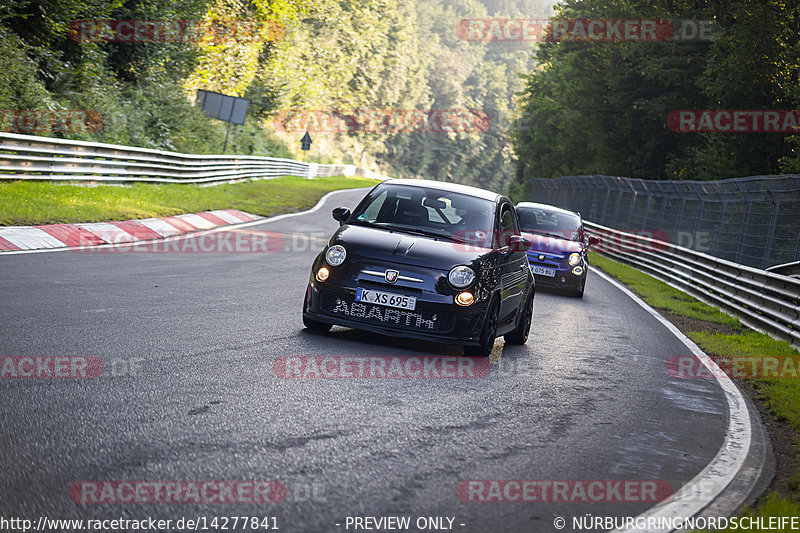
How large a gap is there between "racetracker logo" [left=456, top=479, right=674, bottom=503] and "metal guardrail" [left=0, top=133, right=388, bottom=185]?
1444cm

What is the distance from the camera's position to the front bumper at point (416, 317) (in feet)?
26.7

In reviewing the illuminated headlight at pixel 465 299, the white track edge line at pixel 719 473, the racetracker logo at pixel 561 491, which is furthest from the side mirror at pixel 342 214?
the racetracker logo at pixel 561 491

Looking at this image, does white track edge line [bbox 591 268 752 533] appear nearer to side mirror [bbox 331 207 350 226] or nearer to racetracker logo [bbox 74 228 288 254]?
side mirror [bbox 331 207 350 226]

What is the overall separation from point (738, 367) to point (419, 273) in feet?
14.0

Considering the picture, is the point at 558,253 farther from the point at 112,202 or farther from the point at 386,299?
the point at 112,202

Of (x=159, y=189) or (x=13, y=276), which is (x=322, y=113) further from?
(x=13, y=276)

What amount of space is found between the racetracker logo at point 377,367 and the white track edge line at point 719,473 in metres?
2.09

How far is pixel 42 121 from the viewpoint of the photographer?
22062 mm

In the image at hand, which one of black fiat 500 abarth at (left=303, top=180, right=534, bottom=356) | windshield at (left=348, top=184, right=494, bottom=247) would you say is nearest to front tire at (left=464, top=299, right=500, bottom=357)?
black fiat 500 abarth at (left=303, top=180, right=534, bottom=356)

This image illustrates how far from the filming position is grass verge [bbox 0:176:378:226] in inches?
609

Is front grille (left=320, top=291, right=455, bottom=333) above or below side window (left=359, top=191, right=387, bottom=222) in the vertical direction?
below

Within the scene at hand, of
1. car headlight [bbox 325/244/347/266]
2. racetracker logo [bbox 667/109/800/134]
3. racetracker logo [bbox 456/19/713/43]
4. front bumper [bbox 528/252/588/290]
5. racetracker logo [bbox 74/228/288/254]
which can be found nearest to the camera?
car headlight [bbox 325/244/347/266]

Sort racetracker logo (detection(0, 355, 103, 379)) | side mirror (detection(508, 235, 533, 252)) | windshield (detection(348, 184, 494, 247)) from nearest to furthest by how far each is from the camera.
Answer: racetracker logo (detection(0, 355, 103, 379)), windshield (detection(348, 184, 494, 247)), side mirror (detection(508, 235, 533, 252))

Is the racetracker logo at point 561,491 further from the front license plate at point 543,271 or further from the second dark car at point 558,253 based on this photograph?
the front license plate at point 543,271
